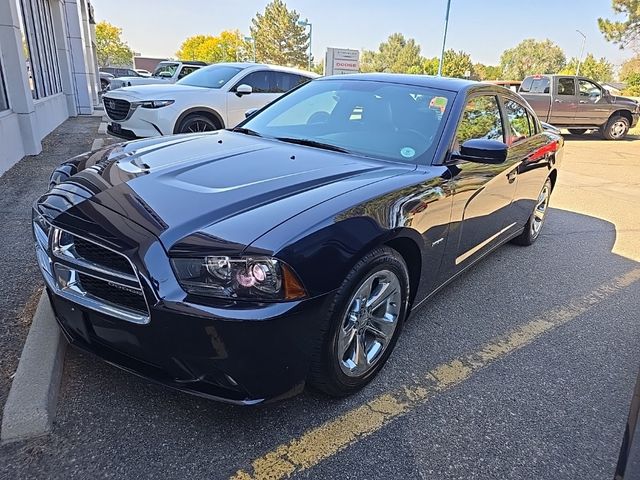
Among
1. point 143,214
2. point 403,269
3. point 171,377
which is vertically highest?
point 143,214

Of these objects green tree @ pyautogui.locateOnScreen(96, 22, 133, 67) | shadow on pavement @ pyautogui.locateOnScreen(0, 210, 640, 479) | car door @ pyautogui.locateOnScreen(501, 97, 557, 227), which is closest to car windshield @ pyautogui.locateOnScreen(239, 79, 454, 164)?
car door @ pyautogui.locateOnScreen(501, 97, 557, 227)

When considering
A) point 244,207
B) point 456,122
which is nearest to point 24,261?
point 244,207

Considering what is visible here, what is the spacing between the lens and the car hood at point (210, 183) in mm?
2016

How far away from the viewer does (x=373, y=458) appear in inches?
83.7

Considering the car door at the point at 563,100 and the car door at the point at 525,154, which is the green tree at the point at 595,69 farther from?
the car door at the point at 525,154

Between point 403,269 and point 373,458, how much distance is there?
961mm

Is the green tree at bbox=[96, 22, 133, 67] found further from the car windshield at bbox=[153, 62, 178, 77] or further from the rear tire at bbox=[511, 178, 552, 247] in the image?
the rear tire at bbox=[511, 178, 552, 247]

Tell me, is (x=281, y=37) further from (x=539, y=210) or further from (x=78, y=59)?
(x=539, y=210)

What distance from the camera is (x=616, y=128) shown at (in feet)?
52.8

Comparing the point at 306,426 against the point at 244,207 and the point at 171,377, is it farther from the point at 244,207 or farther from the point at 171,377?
the point at 244,207

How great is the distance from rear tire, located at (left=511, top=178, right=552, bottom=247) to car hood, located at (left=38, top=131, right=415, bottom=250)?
8.85 ft

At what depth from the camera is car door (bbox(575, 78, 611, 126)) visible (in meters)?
15.2

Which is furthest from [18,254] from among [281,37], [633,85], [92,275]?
[281,37]

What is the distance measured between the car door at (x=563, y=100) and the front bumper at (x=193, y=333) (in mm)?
15510
